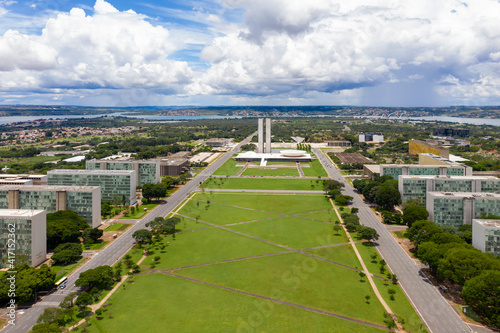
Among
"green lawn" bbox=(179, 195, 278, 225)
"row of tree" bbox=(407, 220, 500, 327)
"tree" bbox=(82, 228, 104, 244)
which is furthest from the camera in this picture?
"green lawn" bbox=(179, 195, 278, 225)

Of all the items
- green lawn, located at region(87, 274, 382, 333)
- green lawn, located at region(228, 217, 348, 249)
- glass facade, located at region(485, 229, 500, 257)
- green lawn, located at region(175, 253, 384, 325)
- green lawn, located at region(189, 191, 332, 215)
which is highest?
glass facade, located at region(485, 229, 500, 257)

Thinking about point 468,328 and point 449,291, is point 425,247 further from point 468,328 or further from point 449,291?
point 468,328

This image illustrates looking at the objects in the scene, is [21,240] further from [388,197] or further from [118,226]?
[388,197]

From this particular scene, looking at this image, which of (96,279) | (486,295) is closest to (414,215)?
(486,295)

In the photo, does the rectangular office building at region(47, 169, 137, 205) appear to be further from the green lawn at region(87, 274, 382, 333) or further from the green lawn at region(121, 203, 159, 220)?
the green lawn at region(87, 274, 382, 333)

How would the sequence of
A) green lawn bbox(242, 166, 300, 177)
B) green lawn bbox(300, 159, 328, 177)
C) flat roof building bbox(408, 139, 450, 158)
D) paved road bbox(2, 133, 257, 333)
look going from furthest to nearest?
1. flat roof building bbox(408, 139, 450, 158)
2. green lawn bbox(242, 166, 300, 177)
3. green lawn bbox(300, 159, 328, 177)
4. paved road bbox(2, 133, 257, 333)

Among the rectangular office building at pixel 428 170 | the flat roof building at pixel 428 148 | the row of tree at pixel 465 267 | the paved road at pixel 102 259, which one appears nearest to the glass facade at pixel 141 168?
the paved road at pixel 102 259

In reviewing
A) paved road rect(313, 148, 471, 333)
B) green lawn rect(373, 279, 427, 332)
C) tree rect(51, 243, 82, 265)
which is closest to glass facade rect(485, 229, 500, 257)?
paved road rect(313, 148, 471, 333)

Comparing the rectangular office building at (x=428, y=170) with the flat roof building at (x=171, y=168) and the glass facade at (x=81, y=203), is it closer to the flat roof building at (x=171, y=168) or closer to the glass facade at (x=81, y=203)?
the flat roof building at (x=171, y=168)
